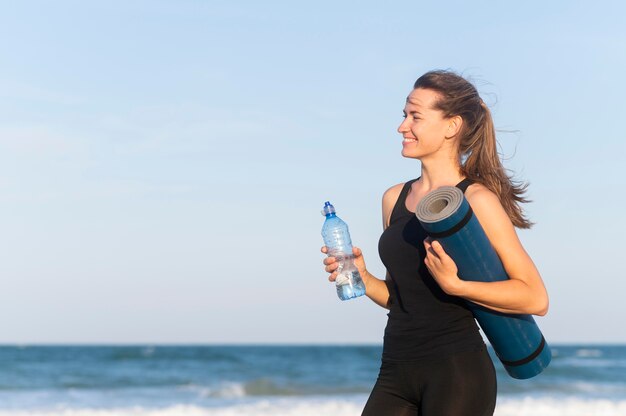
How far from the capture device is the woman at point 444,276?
3279mm

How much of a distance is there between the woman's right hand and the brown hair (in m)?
0.54

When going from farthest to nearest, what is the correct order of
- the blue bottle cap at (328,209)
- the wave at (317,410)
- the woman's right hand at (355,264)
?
the wave at (317,410) < the blue bottle cap at (328,209) < the woman's right hand at (355,264)

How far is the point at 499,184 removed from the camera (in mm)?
3506

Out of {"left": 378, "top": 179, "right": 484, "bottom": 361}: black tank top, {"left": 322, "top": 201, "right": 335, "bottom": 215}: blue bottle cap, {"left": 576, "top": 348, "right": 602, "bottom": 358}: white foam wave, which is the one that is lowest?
{"left": 576, "top": 348, "right": 602, "bottom": 358}: white foam wave

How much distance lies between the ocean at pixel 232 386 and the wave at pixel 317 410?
2 cm

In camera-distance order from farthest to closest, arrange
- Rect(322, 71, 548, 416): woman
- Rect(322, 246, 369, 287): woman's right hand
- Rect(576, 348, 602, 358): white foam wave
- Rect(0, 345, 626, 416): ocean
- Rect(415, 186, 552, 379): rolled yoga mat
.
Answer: Rect(576, 348, 602, 358): white foam wave → Rect(0, 345, 626, 416): ocean → Rect(322, 246, 369, 287): woman's right hand → Rect(322, 71, 548, 416): woman → Rect(415, 186, 552, 379): rolled yoga mat

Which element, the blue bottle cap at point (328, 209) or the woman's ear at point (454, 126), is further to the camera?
the blue bottle cap at point (328, 209)

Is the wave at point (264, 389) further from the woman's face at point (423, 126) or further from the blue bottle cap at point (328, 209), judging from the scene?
the woman's face at point (423, 126)

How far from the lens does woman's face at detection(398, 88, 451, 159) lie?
3.52 metres

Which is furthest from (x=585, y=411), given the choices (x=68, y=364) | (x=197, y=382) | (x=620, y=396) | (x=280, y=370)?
(x=68, y=364)

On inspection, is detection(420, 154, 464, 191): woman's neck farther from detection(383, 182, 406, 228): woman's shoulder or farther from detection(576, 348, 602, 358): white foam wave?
detection(576, 348, 602, 358): white foam wave

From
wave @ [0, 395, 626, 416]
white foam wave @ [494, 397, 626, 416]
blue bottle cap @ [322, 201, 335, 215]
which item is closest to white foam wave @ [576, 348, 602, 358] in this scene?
white foam wave @ [494, 397, 626, 416]

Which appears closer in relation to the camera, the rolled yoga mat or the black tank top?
the rolled yoga mat

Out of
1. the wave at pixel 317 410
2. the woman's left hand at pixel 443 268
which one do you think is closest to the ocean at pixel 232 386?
the wave at pixel 317 410
